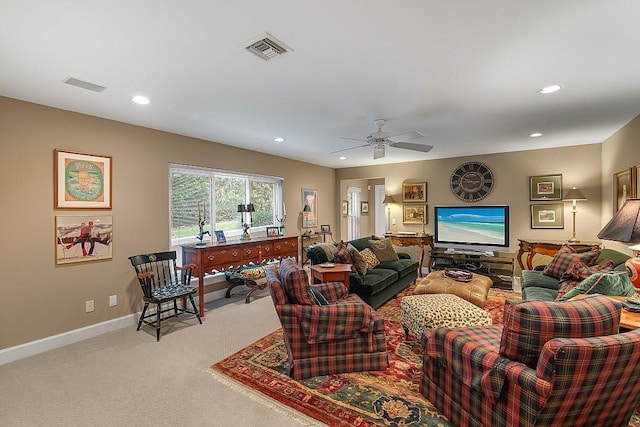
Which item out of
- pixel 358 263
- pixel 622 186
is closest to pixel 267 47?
pixel 358 263

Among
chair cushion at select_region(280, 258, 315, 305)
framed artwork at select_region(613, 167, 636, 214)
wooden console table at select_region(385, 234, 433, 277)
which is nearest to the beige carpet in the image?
chair cushion at select_region(280, 258, 315, 305)

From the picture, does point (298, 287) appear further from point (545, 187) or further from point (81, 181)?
point (545, 187)

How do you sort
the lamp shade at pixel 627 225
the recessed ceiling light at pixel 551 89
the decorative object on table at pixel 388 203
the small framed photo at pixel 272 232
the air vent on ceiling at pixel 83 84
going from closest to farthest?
1. the lamp shade at pixel 627 225
2. the air vent on ceiling at pixel 83 84
3. the recessed ceiling light at pixel 551 89
4. the small framed photo at pixel 272 232
5. the decorative object on table at pixel 388 203

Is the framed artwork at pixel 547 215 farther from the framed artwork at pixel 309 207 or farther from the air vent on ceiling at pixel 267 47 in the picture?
the air vent on ceiling at pixel 267 47

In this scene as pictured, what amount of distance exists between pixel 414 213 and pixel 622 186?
3.32 m

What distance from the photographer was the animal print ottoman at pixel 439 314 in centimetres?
276

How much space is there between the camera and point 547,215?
17.9 ft

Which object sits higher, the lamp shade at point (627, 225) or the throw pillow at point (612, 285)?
the lamp shade at point (627, 225)

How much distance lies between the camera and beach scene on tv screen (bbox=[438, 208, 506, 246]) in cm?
578

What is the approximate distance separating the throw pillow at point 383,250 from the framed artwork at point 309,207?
6.46ft

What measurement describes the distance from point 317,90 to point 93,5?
165 cm

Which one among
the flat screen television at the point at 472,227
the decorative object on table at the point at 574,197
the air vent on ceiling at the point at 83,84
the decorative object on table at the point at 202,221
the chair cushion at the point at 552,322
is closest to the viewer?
the chair cushion at the point at 552,322

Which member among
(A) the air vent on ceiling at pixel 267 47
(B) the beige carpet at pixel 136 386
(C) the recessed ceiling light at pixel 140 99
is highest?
(C) the recessed ceiling light at pixel 140 99

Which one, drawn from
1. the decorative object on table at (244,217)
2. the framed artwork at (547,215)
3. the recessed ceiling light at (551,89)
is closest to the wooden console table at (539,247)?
the framed artwork at (547,215)
